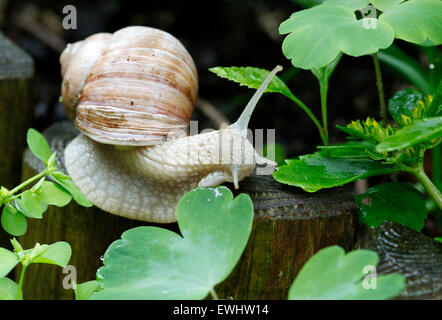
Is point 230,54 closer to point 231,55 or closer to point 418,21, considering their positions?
point 231,55

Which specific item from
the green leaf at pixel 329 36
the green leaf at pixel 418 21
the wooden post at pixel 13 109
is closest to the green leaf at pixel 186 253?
the green leaf at pixel 329 36

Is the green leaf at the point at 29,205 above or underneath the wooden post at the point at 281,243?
above

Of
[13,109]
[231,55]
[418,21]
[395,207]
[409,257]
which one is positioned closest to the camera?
[409,257]

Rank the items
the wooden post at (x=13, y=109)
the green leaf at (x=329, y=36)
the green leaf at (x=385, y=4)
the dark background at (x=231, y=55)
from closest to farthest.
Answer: the green leaf at (x=329, y=36) < the green leaf at (x=385, y=4) < the wooden post at (x=13, y=109) < the dark background at (x=231, y=55)

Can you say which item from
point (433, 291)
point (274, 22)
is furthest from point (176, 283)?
point (274, 22)

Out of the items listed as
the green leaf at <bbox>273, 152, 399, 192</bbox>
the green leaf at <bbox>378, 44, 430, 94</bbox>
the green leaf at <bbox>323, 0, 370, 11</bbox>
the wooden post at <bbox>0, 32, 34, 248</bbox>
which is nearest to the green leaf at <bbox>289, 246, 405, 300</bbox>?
the green leaf at <bbox>273, 152, 399, 192</bbox>

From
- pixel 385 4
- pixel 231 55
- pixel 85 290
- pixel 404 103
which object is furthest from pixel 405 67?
pixel 85 290

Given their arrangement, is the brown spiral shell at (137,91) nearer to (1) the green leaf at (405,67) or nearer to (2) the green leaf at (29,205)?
(2) the green leaf at (29,205)
